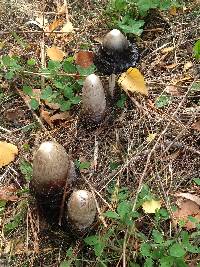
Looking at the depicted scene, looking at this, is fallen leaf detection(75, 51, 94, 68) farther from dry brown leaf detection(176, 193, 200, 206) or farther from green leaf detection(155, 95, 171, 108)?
dry brown leaf detection(176, 193, 200, 206)

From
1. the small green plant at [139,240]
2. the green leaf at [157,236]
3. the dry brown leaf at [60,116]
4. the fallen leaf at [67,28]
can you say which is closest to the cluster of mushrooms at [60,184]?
the small green plant at [139,240]

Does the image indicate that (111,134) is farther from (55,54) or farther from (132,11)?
(132,11)

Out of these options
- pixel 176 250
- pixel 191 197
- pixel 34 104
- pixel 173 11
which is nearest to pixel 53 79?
pixel 34 104

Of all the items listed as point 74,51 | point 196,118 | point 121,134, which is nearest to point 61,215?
point 121,134

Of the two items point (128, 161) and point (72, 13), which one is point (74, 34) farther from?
point (128, 161)

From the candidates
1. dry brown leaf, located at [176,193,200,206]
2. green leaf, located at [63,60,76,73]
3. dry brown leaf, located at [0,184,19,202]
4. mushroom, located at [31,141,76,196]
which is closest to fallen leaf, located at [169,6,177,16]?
green leaf, located at [63,60,76,73]

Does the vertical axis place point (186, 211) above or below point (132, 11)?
below
